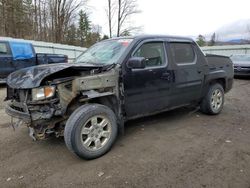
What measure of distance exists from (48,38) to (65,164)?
29.2 m

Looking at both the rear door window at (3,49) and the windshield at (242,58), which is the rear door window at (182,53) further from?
the windshield at (242,58)

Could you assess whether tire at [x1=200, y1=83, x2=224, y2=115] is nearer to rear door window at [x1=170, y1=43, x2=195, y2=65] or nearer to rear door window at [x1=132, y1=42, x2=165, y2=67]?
rear door window at [x1=170, y1=43, x2=195, y2=65]

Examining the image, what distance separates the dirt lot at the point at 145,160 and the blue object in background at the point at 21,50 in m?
5.93

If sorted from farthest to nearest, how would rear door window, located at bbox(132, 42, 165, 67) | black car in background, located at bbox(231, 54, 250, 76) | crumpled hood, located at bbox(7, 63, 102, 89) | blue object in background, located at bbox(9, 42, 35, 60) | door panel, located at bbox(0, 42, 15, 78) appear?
black car in background, located at bbox(231, 54, 250, 76) < blue object in background, located at bbox(9, 42, 35, 60) < door panel, located at bbox(0, 42, 15, 78) < rear door window, located at bbox(132, 42, 165, 67) < crumpled hood, located at bbox(7, 63, 102, 89)

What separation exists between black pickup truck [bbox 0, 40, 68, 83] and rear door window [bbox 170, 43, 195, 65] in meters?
7.75

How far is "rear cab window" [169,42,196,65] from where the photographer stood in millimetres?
4421

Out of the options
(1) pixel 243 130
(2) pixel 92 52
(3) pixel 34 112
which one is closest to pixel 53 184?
(3) pixel 34 112

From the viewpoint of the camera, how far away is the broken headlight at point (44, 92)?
9.96 ft

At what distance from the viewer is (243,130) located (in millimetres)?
4457

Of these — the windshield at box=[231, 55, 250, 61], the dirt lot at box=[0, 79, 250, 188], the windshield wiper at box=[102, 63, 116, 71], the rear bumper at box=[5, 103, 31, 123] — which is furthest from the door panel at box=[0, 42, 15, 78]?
the windshield at box=[231, 55, 250, 61]

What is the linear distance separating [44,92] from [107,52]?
4.77 feet

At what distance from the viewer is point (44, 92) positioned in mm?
3041

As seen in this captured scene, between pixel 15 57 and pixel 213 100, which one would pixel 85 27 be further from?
pixel 213 100

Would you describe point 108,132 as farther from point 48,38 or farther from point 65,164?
point 48,38
